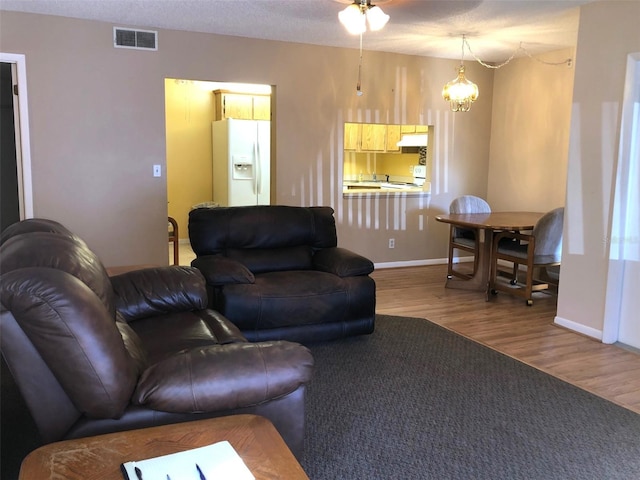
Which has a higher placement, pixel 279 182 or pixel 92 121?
pixel 92 121

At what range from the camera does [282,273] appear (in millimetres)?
3893

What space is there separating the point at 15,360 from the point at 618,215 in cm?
382

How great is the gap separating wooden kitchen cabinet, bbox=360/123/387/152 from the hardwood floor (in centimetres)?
264

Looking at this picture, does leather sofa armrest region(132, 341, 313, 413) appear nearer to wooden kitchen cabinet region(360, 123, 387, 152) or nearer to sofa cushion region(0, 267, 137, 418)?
sofa cushion region(0, 267, 137, 418)

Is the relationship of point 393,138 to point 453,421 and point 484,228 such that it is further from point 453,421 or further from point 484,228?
point 453,421

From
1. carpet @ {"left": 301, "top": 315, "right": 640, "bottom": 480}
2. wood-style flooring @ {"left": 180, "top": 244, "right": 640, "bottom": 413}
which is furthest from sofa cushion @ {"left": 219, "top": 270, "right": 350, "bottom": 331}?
wood-style flooring @ {"left": 180, "top": 244, "right": 640, "bottom": 413}

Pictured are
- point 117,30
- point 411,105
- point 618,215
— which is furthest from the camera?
point 411,105

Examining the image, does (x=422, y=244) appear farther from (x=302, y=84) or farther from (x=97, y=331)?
(x=97, y=331)

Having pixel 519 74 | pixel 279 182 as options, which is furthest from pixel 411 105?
pixel 279 182

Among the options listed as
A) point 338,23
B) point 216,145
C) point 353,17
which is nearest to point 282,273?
point 353,17

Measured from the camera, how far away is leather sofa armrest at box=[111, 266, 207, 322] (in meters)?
2.80

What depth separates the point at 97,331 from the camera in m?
1.60

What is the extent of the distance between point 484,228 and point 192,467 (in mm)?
4039

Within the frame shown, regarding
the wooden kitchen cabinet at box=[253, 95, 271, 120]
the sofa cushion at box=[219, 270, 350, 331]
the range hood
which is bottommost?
the sofa cushion at box=[219, 270, 350, 331]
